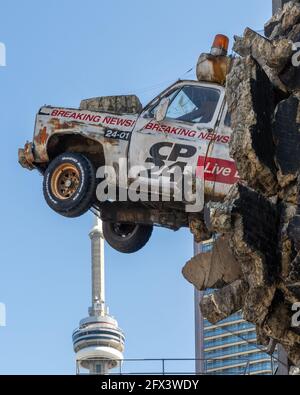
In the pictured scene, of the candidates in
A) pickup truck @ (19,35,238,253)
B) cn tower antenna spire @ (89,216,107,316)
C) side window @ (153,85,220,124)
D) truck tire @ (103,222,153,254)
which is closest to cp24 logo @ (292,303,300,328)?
pickup truck @ (19,35,238,253)

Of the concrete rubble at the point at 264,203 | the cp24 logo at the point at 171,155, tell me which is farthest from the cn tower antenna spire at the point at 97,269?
the concrete rubble at the point at 264,203

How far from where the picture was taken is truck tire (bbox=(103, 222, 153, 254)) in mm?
31828

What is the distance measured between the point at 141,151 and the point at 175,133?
0.72 metres

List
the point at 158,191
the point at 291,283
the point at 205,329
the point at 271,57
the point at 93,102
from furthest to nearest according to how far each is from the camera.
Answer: the point at 205,329
the point at 93,102
the point at 158,191
the point at 271,57
the point at 291,283

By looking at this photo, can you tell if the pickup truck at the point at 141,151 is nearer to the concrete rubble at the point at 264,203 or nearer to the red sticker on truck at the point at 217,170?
the red sticker on truck at the point at 217,170

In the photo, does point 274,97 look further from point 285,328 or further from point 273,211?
point 285,328

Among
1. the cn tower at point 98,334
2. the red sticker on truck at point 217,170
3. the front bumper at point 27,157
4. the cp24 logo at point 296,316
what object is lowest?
the cp24 logo at point 296,316

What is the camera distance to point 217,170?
1141 inches

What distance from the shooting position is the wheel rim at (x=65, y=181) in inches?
1195

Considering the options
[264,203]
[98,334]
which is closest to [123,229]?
[264,203]

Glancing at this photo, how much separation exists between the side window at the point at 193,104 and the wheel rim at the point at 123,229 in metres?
2.87

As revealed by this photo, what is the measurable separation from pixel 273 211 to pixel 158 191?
4148 mm

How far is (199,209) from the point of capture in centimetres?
2958
